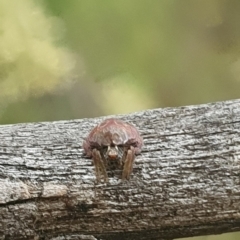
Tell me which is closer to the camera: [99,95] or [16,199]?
[16,199]

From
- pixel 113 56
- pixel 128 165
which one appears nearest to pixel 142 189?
pixel 128 165

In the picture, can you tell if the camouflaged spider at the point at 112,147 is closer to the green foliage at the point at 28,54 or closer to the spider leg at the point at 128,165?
the spider leg at the point at 128,165

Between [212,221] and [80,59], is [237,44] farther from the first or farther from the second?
[212,221]

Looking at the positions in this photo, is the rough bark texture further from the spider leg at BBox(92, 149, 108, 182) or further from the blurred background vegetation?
the blurred background vegetation

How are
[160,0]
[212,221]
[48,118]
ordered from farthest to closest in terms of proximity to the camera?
[160,0] < [48,118] < [212,221]

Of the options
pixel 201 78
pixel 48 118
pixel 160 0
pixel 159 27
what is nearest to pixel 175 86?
pixel 201 78

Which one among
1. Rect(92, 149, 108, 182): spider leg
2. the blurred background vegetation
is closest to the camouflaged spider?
Rect(92, 149, 108, 182): spider leg

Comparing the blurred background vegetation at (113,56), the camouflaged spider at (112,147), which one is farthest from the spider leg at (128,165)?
the blurred background vegetation at (113,56)

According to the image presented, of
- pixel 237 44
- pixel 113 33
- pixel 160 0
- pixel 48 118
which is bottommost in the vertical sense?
pixel 48 118
